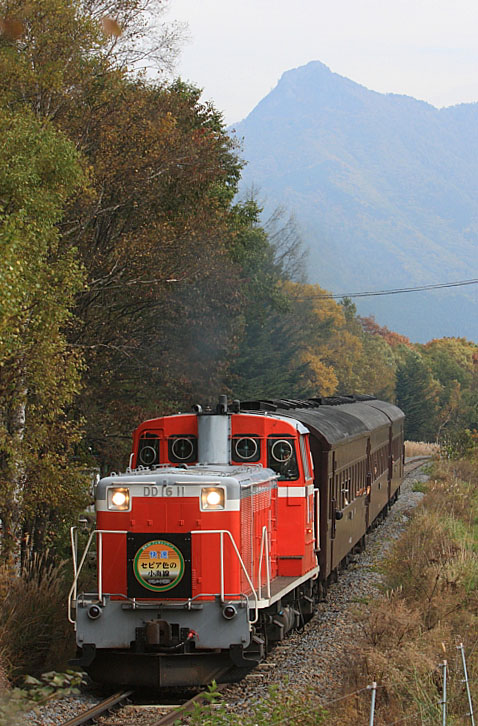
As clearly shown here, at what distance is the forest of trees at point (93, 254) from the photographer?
1547 centimetres

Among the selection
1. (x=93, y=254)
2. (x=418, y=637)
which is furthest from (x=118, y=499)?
(x=93, y=254)

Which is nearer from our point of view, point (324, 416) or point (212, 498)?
point (212, 498)

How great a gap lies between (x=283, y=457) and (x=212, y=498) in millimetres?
2252

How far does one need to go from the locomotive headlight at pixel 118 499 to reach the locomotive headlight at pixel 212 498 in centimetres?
89

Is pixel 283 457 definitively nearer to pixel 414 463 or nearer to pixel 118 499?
pixel 118 499

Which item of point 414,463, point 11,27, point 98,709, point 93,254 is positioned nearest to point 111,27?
point 11,27

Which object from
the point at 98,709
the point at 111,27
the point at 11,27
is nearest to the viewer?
the point at 98,709

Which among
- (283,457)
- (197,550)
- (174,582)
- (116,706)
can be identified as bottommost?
(116,706)

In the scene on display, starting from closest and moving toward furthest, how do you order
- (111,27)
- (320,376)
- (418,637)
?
1. (418,637)
2. (111,27)
3. (320,376)

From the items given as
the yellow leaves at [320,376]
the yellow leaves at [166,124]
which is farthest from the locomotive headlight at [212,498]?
the yellow leaves at [320,376]

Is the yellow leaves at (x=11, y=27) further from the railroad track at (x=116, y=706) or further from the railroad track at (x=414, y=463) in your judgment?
the railroad track at (x=414, y=463)

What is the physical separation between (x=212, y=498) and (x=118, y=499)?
1097mm

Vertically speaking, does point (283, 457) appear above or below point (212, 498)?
above

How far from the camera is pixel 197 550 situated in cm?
1012
